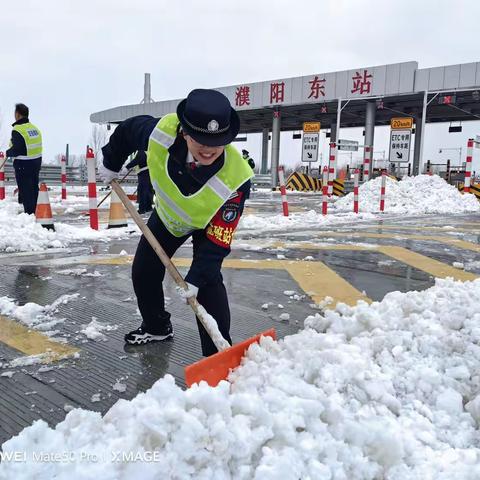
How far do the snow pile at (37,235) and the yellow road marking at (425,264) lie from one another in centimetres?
352

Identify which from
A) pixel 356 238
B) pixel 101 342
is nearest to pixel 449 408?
pixel 101 342

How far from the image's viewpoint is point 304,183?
23938mm

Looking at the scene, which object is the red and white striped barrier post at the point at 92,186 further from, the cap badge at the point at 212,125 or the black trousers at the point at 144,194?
the cap badge at the point at 212,125

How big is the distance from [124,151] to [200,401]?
5.99ft

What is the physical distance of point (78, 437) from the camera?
150cm

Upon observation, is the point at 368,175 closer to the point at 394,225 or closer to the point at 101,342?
the point at 394,225

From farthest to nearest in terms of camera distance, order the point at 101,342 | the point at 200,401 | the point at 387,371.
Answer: the point at 101,342 → the point at 387,371 → the point at 200,401

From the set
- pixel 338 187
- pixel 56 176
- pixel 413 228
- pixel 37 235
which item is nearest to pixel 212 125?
pixel 37 235

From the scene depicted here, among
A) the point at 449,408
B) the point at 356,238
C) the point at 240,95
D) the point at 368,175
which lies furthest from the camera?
the point at 240,95

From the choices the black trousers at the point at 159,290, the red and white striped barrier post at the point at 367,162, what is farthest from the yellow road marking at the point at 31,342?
the red and white striped barrier post at the point at 367,162

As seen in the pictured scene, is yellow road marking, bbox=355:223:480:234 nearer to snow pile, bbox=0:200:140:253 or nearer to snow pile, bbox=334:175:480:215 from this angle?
snow pile, bbox=334:175:480:215

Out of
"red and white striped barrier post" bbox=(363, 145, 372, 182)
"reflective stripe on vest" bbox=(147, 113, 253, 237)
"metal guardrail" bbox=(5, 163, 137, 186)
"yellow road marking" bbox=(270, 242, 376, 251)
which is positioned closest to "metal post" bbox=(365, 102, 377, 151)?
"red and white striped barrier post" bbox=(363, 145, 372, 182)

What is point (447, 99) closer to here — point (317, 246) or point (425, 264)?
point (317, 246)

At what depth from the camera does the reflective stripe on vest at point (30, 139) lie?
765 cm
